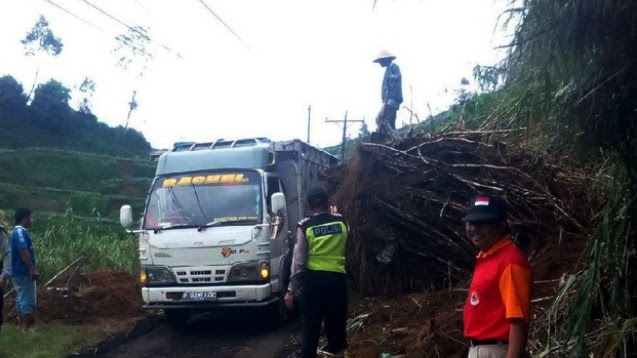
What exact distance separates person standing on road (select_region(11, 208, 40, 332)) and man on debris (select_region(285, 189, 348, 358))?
4281mm

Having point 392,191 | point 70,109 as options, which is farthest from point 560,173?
point 70,109

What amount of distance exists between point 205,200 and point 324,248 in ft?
12.8

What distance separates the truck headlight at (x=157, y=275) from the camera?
30.7 feet

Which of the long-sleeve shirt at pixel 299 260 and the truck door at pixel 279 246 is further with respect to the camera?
the truck door at pixel 279 246

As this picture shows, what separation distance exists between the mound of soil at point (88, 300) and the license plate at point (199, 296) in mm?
2128

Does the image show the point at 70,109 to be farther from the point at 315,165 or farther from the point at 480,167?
the point at 480,167

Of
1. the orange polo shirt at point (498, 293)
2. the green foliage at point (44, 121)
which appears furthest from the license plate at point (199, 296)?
the green foliage at point (44, 121)

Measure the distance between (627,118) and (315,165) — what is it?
832 centimetres

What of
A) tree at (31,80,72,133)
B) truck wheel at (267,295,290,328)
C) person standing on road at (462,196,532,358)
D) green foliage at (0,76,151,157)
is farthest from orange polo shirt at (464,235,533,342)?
tree at (31,80,72,133)

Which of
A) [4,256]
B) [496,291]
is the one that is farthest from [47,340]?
[496,291]

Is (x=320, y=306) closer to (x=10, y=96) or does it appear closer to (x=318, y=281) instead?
(x=318, y=281)

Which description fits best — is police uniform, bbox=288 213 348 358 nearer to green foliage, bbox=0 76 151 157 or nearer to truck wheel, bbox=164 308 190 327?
truck wheel, bbox=164 308 190 327

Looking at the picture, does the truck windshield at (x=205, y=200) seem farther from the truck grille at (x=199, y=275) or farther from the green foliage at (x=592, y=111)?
the green foliage at (x=592, y=111)

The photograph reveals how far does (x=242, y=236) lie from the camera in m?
9.15
